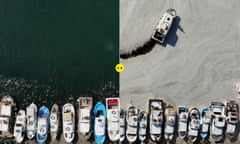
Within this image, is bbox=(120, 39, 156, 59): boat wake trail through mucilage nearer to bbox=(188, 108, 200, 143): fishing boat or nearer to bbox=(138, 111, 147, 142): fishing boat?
bbox=(138, 111, 147, 142): fishing boat

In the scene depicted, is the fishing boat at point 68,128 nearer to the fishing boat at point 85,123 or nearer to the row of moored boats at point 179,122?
the fishing boat at point 85,123

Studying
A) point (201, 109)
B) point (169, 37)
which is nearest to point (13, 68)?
point (169, 37)

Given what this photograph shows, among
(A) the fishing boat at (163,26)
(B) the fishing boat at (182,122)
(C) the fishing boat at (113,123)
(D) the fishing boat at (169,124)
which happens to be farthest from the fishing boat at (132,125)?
(A) the fishing boat at (163,26)

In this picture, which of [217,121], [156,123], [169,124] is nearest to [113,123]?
[156,123]

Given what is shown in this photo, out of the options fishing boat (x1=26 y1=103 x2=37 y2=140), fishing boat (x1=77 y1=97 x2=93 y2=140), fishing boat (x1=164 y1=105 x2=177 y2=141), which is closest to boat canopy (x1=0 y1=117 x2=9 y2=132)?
fishing boat (x1=26 y1=103 x2=37 y2=140)

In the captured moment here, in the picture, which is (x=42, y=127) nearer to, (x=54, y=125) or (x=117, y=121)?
(x=54, y=125)

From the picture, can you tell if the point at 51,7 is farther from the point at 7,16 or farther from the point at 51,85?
the point at 51,85
